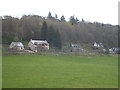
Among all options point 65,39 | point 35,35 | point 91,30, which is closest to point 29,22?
point 35,35

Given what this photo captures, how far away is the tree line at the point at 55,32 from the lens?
39403 millimetres

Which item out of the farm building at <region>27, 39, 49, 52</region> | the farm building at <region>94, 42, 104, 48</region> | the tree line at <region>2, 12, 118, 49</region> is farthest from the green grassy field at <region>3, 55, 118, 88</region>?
the farm building at <region>94, 42, 104, 48</region>

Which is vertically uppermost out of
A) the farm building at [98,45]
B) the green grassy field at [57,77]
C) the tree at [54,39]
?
the tree at [54,39]

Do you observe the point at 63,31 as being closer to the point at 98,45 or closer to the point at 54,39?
the point at 98,45

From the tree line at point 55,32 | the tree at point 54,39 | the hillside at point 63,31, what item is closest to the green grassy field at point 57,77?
the tree at point 54,39

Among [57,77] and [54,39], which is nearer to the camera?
[57,77]

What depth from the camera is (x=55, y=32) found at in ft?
132

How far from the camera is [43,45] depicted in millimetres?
36875

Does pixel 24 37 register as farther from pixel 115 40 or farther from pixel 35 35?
pixel 115 40

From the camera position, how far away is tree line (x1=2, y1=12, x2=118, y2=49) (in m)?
39.4

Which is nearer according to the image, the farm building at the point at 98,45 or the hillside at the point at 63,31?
the hillside at the point at 63,31

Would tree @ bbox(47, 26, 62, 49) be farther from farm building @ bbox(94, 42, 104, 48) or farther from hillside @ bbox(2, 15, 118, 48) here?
farm building @ bbox(94, 42, 104, 48)

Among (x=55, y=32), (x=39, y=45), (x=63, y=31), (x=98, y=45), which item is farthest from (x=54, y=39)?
(x=98, y=45)

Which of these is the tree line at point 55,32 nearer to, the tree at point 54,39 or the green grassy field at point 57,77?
the tree at point 54,39
